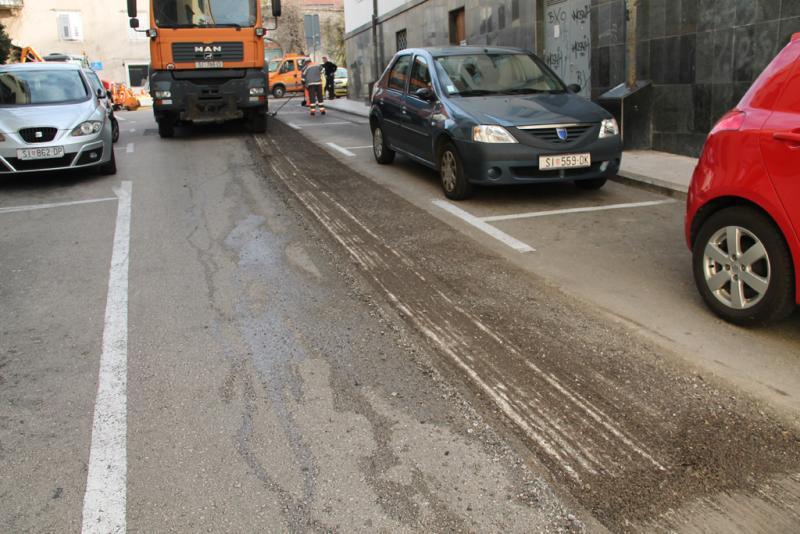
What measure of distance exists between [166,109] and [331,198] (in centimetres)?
799

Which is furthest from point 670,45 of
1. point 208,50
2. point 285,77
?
point 285,77

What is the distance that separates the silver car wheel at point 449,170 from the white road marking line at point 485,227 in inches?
8.3

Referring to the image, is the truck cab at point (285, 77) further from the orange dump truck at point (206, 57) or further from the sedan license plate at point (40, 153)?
the sedan license plate at point (40, 153)

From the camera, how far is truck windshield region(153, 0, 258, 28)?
14.8 m

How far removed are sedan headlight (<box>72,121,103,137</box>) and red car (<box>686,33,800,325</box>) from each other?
8.43 metres

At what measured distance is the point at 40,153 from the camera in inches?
383

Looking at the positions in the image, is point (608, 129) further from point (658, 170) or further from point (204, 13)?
point (204, 13)

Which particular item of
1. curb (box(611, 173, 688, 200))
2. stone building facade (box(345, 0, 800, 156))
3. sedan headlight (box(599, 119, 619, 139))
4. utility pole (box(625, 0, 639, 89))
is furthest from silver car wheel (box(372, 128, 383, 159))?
stone building facade (box(345, 0, 800, 156))

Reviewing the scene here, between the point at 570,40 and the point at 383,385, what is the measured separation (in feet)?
40.6

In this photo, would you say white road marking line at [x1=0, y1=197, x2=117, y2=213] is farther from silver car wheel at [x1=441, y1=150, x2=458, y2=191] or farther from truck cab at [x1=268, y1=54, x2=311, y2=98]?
truck cab at [x1=268, y1=54, x2=311, y2=98]

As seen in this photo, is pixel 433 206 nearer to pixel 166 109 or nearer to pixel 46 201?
pixel 46 201

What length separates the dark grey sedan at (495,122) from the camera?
7.66m

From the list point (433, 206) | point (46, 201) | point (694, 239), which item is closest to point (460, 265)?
point (694, 239)

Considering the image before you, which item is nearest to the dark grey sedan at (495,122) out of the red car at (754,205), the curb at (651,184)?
the curb at (651,184)
